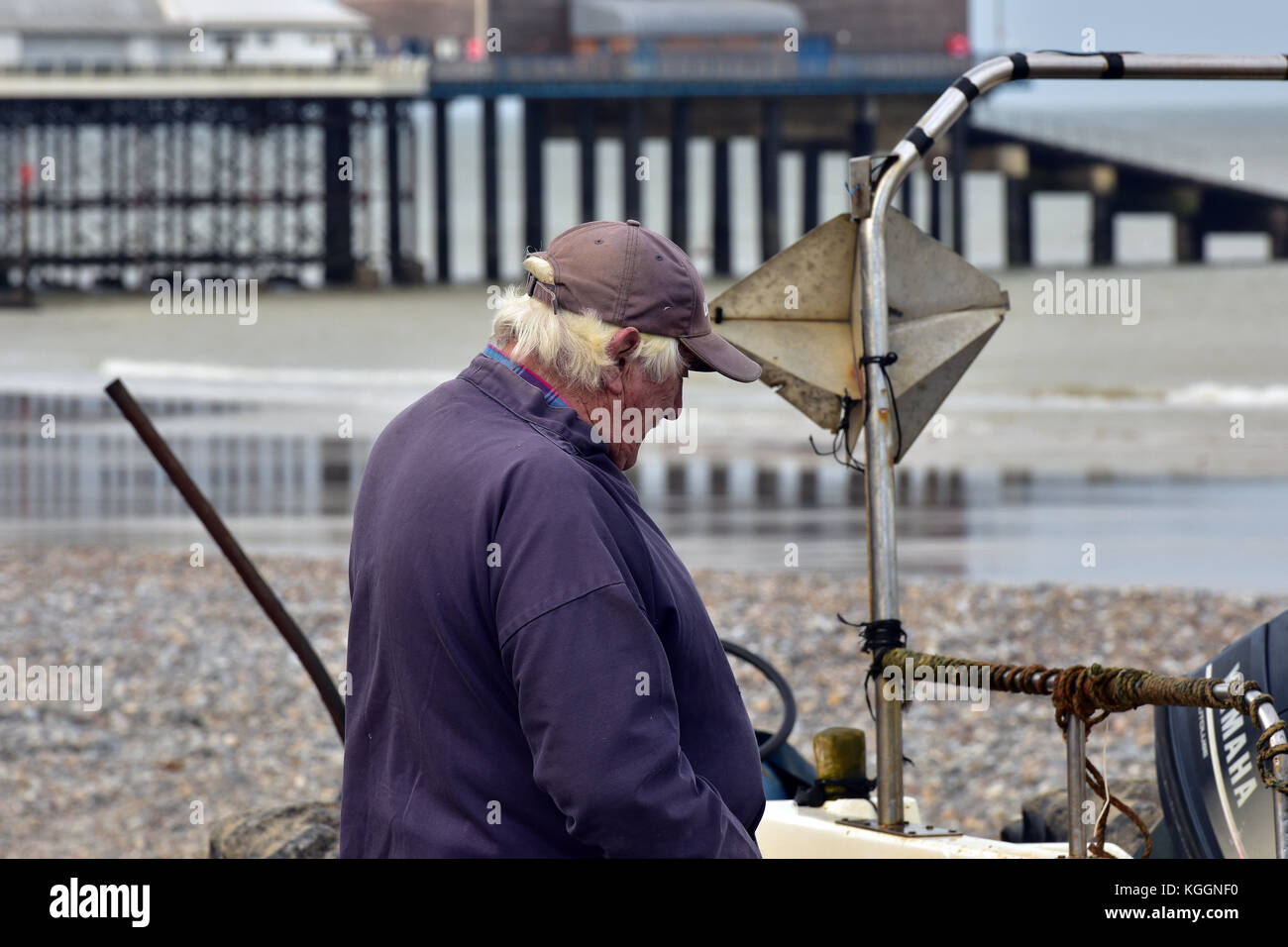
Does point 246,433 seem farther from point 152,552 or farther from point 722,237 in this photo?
point 722,237

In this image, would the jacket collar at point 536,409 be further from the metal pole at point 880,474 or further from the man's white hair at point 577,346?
the metal pole at point 880,474

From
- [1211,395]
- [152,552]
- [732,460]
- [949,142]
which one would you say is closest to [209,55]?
[949,142]

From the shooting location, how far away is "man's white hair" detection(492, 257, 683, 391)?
2.12 meters

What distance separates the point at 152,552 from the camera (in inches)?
427

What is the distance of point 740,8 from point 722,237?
8.40m

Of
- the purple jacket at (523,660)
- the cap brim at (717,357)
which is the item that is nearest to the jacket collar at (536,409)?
the purple jacket at (523,660)

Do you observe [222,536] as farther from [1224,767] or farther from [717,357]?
[1224,767]

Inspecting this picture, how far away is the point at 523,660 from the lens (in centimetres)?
194

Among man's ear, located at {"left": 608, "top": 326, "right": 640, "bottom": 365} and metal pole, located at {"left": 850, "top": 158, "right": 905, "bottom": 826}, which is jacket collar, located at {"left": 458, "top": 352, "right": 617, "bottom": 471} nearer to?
man's ear, located at {"left": 608, "top": 326, "right": 640, "bottom": 365}

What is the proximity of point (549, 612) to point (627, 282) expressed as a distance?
0.42m

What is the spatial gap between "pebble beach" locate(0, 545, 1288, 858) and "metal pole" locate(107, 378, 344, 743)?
2084 mm

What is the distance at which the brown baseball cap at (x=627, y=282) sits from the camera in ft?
6.92

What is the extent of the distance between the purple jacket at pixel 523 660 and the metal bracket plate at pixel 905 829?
43.4 inches

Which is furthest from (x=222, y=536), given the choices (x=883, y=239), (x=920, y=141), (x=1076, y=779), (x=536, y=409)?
(x=1076, y=779)
